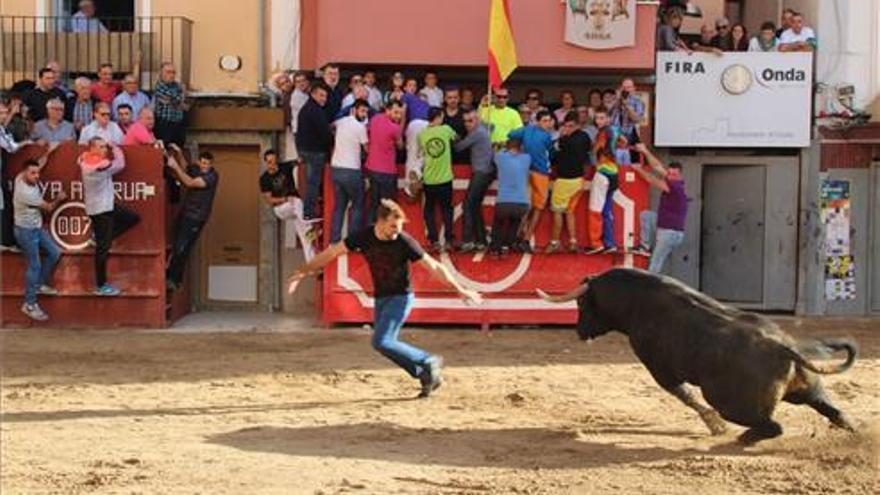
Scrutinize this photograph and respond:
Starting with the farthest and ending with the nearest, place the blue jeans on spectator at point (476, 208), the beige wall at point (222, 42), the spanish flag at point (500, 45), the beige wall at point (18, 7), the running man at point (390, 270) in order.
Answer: the beige wall at point (222, 42) → the beige wall at point (18, 7) → the spanish flag at point (500, 45) → the blue jeans on spectator at point (476, 208) → the running man at point (390, 270)

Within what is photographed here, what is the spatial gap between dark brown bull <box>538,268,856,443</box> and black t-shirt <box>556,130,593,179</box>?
581cm

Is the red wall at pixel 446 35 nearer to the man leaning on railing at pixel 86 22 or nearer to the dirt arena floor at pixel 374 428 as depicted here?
the man leaning on railing at pixel 86 22

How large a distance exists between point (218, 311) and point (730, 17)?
10048 millimetres

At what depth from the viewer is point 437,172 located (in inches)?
620

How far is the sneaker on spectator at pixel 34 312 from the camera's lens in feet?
52.4

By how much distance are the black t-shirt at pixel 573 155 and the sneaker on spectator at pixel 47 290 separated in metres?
6.64

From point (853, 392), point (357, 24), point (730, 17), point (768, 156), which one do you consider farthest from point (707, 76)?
point (853, 392)

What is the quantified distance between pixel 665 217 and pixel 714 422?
7547mm

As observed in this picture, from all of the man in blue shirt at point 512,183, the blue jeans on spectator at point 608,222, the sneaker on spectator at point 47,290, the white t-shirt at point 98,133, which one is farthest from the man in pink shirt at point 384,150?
the sneaker on spectator at point 47,290

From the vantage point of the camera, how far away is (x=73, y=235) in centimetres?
1612

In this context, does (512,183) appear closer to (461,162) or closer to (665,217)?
(461,162)

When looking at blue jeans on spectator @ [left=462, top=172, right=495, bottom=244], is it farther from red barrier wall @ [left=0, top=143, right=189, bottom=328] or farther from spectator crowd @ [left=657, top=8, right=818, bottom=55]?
spectator crowd @ [left=657, top=8, right=818, bottom=55]

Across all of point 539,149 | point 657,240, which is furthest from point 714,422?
point 657,240

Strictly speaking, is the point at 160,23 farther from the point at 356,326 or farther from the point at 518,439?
the point at 518,439
